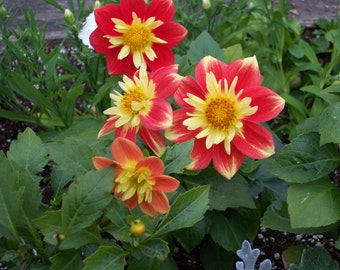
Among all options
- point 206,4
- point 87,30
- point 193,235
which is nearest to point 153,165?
point 193,235

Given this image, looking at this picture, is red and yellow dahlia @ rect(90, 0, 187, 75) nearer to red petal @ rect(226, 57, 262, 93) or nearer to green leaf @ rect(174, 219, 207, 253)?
red petal @ rect(226, 57, 262, 93)

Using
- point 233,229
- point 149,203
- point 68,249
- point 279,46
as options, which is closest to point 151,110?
point 149,203

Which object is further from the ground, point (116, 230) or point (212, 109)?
point (212, 109)

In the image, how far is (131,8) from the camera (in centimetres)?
145

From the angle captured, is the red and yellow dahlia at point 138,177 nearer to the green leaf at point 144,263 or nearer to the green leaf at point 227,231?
the green leaf at point 144,263

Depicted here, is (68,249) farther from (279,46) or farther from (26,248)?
(279,46)

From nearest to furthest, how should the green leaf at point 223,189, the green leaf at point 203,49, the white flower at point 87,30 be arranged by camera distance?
the green leaf at point 223,189 → the green leaf at point 203,49 → the white flower at point 87,30

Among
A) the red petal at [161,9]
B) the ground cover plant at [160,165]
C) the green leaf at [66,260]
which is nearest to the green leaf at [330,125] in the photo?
the ground cover plant at [160,165]

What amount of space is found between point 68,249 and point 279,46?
1482 mm

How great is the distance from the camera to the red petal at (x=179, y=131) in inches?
49.3

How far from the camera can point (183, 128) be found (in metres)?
1.26

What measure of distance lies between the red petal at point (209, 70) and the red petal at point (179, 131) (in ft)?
0.25

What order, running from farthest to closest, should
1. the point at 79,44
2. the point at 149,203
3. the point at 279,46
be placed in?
the point at 279,46 < the point at 79,44 < the point at 149,203

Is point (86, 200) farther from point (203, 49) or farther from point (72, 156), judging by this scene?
point (203, 49)
